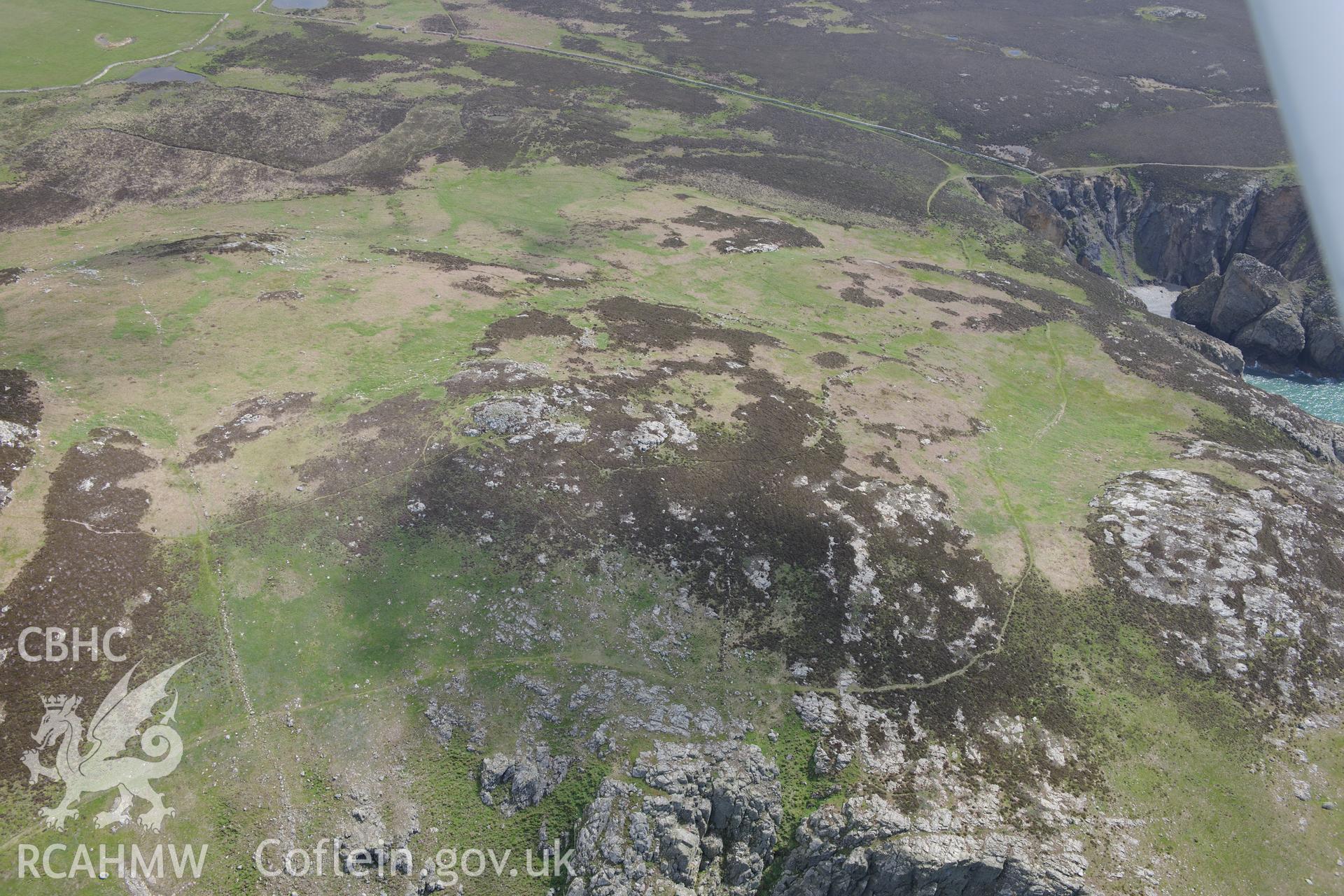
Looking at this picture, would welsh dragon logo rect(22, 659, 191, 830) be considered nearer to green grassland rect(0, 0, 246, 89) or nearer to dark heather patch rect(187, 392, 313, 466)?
dark heather patch rect(187, 392, 313, 466)

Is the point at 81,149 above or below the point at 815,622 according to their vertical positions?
above

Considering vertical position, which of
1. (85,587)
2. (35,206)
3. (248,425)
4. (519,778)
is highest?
(35,206)

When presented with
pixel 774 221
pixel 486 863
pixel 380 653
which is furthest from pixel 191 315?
pixel 774 221

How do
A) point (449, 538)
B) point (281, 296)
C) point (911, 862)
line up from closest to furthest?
point (911, 862), point (449, 538), point (281, 296)

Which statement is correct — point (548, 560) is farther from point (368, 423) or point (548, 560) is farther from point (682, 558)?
point (368, 423)

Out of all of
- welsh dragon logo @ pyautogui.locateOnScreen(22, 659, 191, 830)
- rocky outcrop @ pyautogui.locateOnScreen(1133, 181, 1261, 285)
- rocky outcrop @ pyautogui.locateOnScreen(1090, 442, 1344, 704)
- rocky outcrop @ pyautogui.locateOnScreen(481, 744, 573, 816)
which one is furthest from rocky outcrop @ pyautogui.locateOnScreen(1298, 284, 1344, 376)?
welsh dragon logo @ pyautogui.locateOnScreen(22, 659, 191, 830)

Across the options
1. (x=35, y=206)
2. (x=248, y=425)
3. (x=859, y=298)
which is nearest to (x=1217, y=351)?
Answer: (x=859, y=298)

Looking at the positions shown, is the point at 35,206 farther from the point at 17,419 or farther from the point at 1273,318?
the point at 1273,318
